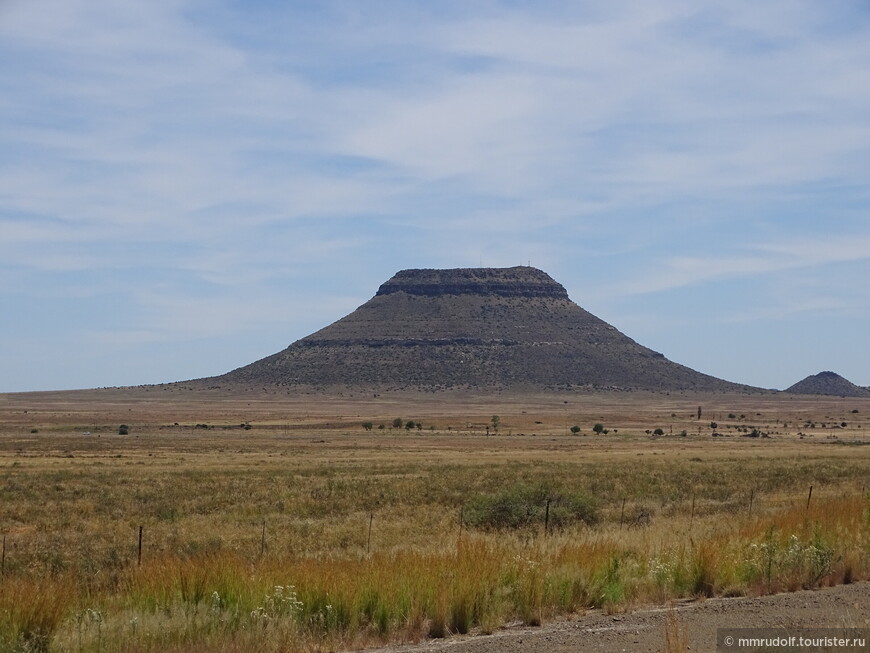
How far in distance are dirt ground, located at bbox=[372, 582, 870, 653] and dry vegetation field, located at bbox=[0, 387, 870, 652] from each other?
19.8 inches

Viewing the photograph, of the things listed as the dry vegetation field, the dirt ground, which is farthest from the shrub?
the dirt ground

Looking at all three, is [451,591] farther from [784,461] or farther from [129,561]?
[784,461]

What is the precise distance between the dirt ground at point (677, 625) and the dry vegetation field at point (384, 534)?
1.65 feet

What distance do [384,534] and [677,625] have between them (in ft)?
44.2

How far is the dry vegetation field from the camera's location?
10.6 meters

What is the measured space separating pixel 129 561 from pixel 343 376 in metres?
173

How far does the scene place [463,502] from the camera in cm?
2986

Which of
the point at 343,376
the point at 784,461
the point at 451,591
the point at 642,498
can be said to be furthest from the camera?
the point at 343,376

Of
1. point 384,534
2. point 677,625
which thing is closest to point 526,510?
point 384,534

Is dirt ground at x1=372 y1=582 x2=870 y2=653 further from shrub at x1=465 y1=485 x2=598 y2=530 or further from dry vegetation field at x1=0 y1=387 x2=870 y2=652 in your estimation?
shrub at x1=465 y1=485 x2=598 y2=530

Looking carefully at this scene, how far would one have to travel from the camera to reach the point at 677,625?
9.99 metres

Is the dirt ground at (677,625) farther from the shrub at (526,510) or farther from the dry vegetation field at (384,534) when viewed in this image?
the shrub at (526,510)

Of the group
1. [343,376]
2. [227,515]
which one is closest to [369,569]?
[227,515]

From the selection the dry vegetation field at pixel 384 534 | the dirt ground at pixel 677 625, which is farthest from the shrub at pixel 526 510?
the dirt ground at pixel 677 625
